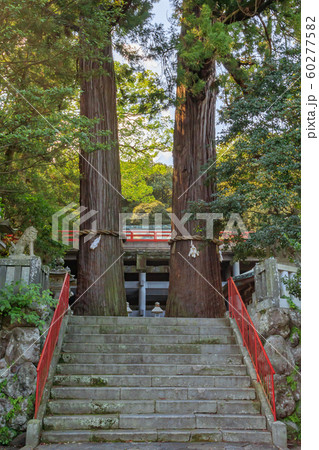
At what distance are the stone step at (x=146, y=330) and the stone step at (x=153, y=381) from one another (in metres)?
1.22

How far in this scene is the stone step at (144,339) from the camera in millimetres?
6938

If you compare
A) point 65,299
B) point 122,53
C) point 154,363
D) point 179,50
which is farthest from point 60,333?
point 122,53

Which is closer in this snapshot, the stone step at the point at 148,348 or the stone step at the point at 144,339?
the stone step at the point at 148,348

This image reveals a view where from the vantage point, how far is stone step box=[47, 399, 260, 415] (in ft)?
18.0

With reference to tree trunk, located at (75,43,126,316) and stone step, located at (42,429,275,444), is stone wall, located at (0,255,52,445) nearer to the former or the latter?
stone step, located at (42,429,275,444)

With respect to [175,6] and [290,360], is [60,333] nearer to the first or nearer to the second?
[290,360]

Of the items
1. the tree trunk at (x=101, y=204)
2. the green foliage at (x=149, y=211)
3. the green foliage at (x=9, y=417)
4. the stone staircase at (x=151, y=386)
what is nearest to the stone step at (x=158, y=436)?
the stone staircase at (x=151, y=386)

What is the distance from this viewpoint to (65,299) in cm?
757

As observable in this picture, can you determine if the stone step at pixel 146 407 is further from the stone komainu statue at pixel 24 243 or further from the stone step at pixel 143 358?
the stone komainu statue at pixel 24 243

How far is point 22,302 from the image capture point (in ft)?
19.7

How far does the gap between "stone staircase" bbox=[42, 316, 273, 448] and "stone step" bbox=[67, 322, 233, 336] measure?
0.6 inches

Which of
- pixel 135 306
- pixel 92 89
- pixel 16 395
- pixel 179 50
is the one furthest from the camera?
pixel 135 306

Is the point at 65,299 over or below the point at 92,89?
below

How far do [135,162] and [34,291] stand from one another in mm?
11126
